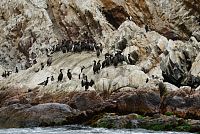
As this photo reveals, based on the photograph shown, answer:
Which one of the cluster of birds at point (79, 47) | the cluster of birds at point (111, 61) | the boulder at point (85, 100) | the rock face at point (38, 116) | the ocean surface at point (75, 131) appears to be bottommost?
the ocean surface at point (75, 131)

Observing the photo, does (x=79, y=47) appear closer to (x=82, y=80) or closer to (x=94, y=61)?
(x=94, y=61)

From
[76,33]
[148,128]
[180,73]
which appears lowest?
[148,128]

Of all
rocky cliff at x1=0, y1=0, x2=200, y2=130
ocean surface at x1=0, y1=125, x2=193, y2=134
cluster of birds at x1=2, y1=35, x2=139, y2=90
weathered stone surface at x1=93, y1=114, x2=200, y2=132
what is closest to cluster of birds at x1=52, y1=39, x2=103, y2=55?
cluster of birds at x1=2, y1=35, x2=139, y2=90

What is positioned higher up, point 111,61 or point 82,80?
point 111,61

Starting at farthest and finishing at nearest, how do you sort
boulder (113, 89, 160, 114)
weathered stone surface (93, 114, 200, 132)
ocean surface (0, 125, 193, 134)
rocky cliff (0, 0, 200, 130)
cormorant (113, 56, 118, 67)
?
cormorant (113, 56, 118, 67)
rocky cliff (0, 0, 200, 130)
boulder (113, 89, 160, 114)
weathered stone surface (93, 114, 200, 132)
ocean surface (0, 125, 193, 134)

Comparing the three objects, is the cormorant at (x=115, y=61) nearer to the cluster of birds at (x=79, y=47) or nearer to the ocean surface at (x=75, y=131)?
the cluster of birds at (x=79, y=47)

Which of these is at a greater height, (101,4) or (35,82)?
(101,4)

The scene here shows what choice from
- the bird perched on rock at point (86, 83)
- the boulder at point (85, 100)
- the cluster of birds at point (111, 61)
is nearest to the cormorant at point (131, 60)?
the cluster of birds at point (111, 61)

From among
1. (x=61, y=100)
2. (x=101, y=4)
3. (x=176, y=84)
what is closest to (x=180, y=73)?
(x=176, y=84)

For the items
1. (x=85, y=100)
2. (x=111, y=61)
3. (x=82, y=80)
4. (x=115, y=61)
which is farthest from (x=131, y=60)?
(x=85, y=100)

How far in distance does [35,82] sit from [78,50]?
1125 cm

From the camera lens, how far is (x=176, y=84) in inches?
2111

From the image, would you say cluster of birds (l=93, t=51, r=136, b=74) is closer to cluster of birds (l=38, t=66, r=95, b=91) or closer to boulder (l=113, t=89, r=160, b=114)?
cluster of birds (l=38, t=66, r=95, b=91)

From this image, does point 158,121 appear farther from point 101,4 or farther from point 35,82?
point 101,4
